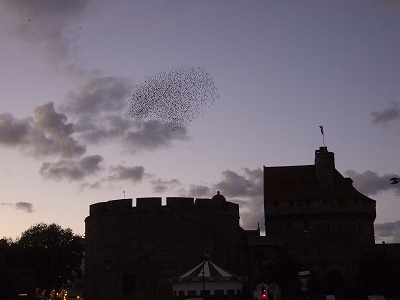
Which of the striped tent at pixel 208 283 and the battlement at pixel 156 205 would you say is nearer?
the striped tent at pixel 208 283

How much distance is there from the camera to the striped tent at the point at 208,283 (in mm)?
32000

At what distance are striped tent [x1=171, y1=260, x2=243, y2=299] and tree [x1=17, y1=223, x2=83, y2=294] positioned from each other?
32897mm

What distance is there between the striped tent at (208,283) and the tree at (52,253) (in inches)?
1295

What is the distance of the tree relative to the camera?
207 feet

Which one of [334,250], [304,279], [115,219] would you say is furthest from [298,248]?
[304,279]

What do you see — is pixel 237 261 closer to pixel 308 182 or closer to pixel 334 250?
pixel 334 250

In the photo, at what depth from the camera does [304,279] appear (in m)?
21.3

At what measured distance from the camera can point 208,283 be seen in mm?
31922

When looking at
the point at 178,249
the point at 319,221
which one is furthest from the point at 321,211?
the point at 178,249

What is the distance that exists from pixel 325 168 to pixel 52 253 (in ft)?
90.7

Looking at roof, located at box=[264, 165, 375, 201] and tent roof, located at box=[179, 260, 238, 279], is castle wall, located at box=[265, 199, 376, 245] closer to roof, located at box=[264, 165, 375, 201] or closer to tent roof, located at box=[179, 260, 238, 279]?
roof, located at box=[264, 165, 375, 201]

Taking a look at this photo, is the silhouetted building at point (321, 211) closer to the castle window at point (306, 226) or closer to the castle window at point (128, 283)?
the castle window at point (306, 226)

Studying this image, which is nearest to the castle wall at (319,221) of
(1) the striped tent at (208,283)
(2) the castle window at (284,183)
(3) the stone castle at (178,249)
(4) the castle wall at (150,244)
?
(3) the stone castle at (178,249)

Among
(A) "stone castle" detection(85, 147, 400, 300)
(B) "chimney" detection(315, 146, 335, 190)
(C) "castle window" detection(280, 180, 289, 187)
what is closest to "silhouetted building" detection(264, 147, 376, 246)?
(B) "chimney" detection(315, 146, 335, 190)
